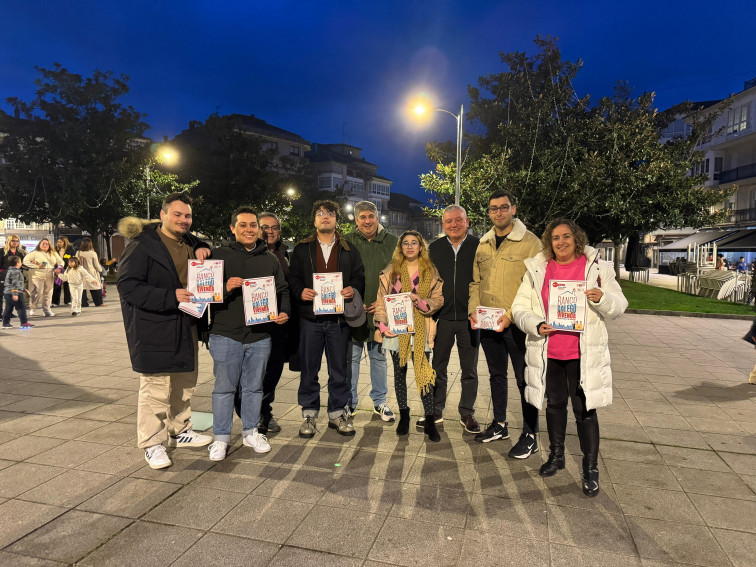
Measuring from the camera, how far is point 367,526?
3066 millimetres

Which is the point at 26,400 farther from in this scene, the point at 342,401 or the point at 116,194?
the point at 116,194

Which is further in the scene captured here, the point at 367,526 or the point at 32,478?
the point at 32,478

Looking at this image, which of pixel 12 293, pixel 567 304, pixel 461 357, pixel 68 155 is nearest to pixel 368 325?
pixel 461 357

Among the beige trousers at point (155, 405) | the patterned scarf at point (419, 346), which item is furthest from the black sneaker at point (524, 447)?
the beige trousers at point (155, 405)

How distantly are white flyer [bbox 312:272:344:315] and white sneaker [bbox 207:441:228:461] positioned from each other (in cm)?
136

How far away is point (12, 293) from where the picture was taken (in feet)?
35.2

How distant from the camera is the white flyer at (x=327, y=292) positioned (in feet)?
14.1

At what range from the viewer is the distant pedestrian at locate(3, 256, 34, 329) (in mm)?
10742

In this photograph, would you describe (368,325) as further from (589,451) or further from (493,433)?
(589,451)

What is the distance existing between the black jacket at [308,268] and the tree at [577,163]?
15846mm

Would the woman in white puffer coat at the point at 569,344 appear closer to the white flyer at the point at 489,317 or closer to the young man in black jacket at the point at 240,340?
the white flyer at the point at 489,317

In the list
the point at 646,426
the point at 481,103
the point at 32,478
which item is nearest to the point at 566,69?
the point at 481,103

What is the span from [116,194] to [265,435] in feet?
90.9

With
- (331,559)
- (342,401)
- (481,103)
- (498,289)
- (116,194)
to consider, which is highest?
(481,103)
